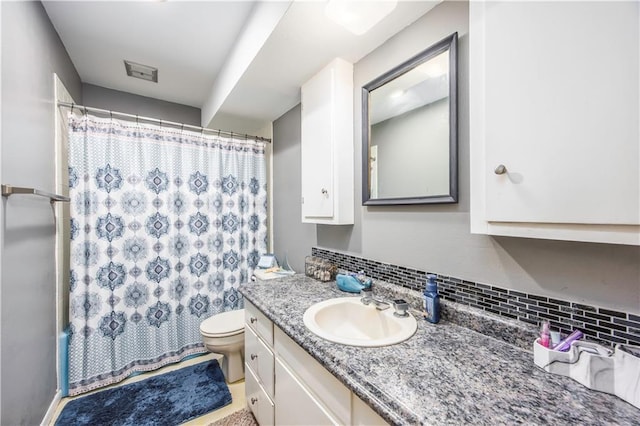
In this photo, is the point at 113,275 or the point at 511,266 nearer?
the point at 511,266

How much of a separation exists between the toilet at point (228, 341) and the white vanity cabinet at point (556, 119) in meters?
1.63

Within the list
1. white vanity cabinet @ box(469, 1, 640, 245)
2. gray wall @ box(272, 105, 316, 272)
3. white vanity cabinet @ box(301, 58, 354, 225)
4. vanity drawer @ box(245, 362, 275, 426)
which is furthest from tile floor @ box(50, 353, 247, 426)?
white vanity cabinet @ box(469, 1, 640, 245)

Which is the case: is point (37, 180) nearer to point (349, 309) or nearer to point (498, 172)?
point (349, 309)

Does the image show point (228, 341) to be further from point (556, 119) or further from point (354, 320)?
point (556, 119)

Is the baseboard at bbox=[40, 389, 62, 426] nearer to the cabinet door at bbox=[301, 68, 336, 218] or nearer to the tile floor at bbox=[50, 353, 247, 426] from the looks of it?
the tile floor at bbox=[50, 353, 247, 426]

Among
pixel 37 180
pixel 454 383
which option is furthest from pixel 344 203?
pixel 37 180

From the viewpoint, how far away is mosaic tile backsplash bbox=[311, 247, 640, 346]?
68cm

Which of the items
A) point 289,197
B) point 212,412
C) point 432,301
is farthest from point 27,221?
point 432,301

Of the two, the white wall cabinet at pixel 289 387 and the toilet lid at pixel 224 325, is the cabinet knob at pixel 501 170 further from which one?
the toilet lid at pixel 224 325

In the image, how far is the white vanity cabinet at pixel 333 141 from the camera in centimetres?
146

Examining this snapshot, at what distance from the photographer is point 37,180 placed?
132cm

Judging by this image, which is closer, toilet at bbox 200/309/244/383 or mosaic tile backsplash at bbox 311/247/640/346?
mosaic tile backsplash at bbox 311/247/640/346

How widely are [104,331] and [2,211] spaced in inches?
44.6

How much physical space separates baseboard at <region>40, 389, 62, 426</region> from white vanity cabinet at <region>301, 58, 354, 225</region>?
1.86 m
